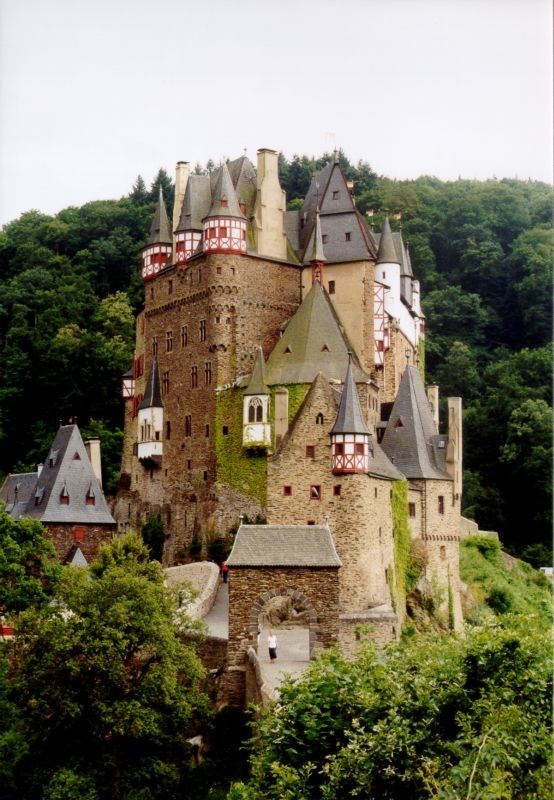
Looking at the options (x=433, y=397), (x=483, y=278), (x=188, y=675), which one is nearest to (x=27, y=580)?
(x=188, y=675)

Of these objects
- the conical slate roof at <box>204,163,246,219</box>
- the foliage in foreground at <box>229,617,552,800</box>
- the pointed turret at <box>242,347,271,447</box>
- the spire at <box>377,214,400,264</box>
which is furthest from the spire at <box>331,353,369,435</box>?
the foliage in foreground at <box>229,617,552,800</box>

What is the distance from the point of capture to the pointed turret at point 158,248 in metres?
68.4

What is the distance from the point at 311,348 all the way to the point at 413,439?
532cm

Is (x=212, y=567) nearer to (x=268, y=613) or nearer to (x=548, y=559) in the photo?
(x=268, y=613)

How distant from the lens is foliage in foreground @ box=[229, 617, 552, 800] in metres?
24.6

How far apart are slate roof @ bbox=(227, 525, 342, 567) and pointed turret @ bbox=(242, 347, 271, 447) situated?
16.4 m

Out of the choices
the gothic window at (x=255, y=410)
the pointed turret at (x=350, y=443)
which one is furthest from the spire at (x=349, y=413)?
the gothic window at (x=255, y=410)

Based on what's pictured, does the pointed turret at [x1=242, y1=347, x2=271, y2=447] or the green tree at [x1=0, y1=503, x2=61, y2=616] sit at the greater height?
the pointed turret at [x1=242, y1=347, x2=271, y2=447]

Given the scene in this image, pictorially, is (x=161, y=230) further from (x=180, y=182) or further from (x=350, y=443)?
(x=350, y=443)

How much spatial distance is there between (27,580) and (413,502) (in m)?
17.3

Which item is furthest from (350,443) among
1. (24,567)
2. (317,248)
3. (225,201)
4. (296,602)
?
(225,201)

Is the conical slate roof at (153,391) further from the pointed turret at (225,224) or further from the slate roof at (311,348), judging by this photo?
the slate roof at (311,348)

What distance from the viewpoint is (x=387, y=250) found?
67.9 meters

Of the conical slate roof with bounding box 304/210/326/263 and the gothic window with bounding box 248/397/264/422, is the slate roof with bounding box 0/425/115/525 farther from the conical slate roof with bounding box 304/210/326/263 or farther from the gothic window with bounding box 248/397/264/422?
the conical slate roof with bounding box 304/210/326/263
